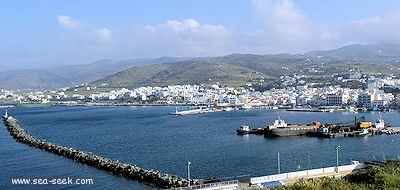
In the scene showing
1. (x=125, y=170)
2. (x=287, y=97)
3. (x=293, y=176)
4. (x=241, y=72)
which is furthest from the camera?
(x=241, y=72)

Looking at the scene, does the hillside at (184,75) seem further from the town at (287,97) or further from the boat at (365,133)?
the boat at (365,133)

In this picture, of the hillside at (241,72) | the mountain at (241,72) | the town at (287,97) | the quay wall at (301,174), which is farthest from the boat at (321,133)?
the mountain at (241,72)

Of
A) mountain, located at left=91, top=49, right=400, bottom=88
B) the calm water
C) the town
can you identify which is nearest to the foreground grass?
the calm water

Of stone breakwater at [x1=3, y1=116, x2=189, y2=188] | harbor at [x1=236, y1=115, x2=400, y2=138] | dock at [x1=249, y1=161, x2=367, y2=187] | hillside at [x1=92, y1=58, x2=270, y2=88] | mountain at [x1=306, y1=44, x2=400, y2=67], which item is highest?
mountain at [x1=306, y1=44, x2=400, y2=67]

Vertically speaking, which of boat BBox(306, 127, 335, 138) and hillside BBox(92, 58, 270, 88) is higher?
hillside BBox(92, 58, 270, 88)

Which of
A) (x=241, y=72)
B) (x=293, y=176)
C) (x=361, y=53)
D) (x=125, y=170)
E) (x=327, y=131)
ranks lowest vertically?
(x=125, y=170)

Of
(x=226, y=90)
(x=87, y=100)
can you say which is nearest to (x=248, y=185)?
(x=226, y=90)

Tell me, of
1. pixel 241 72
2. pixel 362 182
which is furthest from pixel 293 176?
pixel 241 72

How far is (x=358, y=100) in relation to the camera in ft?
143

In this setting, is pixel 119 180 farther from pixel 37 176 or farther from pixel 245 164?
pixel 245 164

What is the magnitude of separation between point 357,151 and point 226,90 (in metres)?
48.4

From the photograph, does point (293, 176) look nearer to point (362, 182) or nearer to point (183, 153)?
point (362, 182)

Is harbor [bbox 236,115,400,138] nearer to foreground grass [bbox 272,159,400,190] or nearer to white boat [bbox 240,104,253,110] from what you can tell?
foreground grass [bbox 272,159,400,190]

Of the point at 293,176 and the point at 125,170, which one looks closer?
the point at 293,176
